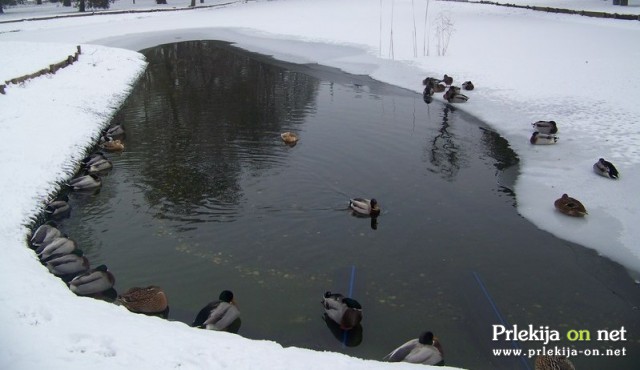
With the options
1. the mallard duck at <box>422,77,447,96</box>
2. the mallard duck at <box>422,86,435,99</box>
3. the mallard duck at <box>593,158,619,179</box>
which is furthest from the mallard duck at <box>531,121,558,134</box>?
the mallard duck at <box>422,77,447,96</box>

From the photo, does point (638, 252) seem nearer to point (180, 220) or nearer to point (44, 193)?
point (180, 220)

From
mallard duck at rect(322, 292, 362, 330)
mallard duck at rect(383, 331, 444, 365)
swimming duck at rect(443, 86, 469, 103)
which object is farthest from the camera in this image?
swimming duck at rect(443, 86, 469, 103)

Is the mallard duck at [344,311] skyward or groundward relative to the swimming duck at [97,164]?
groundward

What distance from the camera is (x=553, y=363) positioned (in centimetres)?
628

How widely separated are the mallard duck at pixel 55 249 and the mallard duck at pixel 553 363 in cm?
749

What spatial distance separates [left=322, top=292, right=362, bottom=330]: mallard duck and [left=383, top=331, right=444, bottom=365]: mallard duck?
2.54 ft

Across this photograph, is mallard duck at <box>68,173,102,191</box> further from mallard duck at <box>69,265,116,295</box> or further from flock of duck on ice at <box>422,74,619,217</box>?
flock of duck on ice at <box>422,74,619,217</box>

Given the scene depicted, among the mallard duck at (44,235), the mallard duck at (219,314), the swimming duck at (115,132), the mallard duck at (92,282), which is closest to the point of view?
the mallard duck at (219,314)

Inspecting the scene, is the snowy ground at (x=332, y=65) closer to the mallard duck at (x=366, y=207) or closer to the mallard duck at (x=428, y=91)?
the mallard duck at (x=428, y=91)

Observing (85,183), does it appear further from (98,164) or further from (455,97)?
(455,97)

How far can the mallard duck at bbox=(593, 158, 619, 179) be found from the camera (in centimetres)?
1196

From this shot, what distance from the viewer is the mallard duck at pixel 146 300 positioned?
7.37 metres

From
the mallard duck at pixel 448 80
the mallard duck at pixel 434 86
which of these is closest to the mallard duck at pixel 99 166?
the mallard duck at pixel 434 86

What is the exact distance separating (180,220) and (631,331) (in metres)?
8.00
